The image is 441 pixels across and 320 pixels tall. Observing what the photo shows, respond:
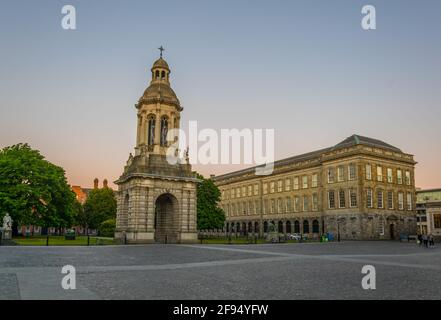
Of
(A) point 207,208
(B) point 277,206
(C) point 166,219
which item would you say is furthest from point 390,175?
(C) point 166,219

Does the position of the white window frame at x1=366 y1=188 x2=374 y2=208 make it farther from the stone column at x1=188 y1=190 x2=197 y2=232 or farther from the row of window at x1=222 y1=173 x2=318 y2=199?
the stone column at x1=188 y1=190 x2=197 y2=232

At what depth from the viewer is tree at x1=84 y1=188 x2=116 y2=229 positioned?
3273 inches

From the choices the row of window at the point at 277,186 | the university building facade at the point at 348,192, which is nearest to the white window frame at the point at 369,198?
the university building facade at the point at 348,192

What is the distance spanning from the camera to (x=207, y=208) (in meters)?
60.2

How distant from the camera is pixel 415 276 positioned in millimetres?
13180

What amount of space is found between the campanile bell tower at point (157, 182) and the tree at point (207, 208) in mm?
15922

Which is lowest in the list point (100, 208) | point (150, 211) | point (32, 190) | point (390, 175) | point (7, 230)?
point (7, 230)

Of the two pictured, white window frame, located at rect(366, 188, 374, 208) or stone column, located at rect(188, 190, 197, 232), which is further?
white window frame, located at rect(366, 188, 374, 208)

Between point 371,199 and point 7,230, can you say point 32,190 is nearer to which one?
point 7,230

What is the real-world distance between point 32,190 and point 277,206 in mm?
52259

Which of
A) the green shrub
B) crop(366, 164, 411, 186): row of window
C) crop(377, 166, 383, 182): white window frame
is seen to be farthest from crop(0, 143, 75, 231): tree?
crop(377, 166, 383, 182): white window frame
